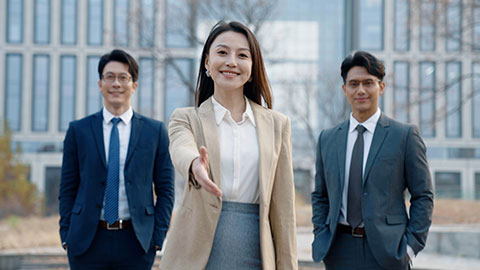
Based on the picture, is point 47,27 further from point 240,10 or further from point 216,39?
point 216,39

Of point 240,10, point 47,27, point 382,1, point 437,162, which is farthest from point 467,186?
point 47,27

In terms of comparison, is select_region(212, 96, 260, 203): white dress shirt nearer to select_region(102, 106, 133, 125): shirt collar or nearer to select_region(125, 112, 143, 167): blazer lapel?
select_region(125, 112, 143, 167): blazer lapel

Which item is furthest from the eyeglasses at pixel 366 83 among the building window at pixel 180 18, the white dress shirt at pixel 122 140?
the building window at pixel 180 18

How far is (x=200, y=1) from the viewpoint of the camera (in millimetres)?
20781

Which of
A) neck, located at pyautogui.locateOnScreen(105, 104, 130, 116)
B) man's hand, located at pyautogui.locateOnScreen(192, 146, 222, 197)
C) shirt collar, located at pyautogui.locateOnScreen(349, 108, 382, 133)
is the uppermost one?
neck, located at pyautogui.locateOnScreen(105, 104, 130, 116)

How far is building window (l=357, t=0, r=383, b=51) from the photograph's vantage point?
37562 millimetres

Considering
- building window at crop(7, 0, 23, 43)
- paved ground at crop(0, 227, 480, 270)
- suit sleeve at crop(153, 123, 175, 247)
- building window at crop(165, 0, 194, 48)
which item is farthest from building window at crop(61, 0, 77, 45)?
suit sleeve at crop(153, 123, 175, 247)

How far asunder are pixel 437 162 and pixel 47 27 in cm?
2898

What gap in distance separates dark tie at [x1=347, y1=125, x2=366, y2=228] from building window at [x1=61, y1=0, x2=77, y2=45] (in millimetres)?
36152

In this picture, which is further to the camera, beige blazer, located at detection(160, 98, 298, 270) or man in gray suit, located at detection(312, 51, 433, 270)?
man in gray suit, located at detection(312, 51, 433, 270)

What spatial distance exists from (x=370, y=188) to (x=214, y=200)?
5.12ft

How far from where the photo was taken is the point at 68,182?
152 inches

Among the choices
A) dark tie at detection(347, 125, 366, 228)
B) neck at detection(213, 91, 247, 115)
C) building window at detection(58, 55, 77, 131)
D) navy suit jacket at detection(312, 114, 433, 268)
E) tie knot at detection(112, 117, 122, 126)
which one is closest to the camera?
neck at detection(213, 91, 247, 115)

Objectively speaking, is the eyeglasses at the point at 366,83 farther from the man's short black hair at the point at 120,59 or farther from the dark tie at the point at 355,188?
the man's short black hair at the point at 120,59
